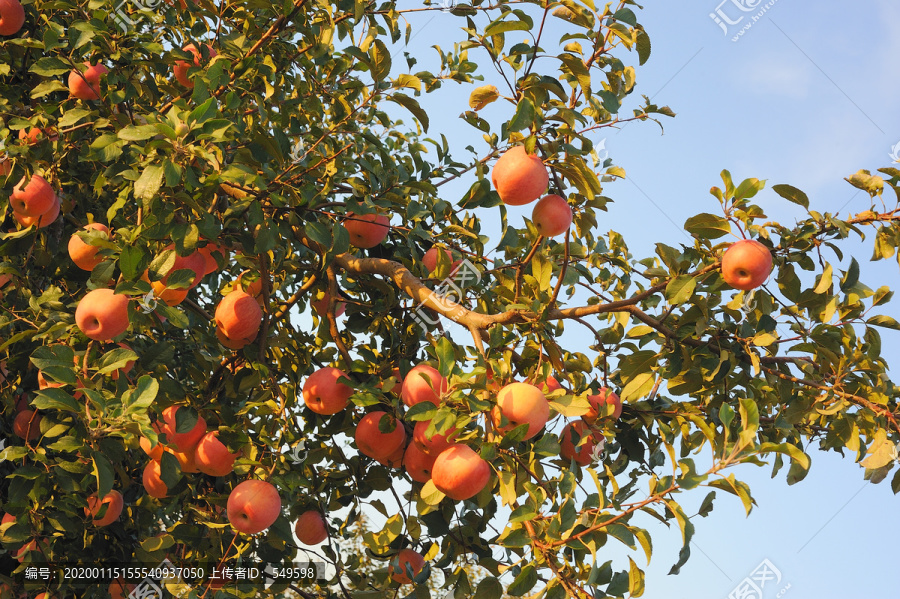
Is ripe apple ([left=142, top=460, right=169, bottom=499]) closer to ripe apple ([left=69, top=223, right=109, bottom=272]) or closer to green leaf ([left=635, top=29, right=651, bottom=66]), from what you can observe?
ripe apple ([left=69, top=223, right=109, bottom=272])

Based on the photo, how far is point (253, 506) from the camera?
2.38 m

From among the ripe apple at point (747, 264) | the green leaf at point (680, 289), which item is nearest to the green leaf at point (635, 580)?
the green leaf at point (680, 289)

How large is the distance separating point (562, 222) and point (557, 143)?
306 mm

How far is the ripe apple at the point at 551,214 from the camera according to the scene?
237 centimetres

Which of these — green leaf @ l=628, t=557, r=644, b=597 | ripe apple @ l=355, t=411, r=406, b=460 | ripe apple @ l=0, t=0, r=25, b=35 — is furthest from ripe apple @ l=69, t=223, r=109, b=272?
green leaf @ l=628, t=557, r=644, b=597

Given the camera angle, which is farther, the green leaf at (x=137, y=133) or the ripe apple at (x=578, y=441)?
the ripe apple at (x=578, y=441)

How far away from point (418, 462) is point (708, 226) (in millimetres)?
1299

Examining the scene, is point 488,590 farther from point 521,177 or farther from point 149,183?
point 149,183

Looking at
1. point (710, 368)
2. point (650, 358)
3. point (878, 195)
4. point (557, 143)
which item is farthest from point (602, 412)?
point (878, 195)

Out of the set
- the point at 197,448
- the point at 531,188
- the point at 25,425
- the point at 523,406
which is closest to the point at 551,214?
the point at 531,188

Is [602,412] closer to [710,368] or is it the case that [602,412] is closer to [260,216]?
[710,368]

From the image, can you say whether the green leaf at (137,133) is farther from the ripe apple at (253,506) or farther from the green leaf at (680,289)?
the green leaf at (680,289)

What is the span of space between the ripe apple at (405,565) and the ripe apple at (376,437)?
0.37 meters

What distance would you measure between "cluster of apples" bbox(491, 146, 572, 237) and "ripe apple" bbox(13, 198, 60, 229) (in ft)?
6.34
